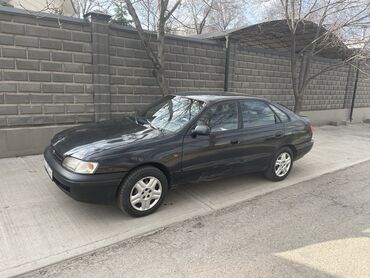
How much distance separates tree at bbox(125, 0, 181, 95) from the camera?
259 inches

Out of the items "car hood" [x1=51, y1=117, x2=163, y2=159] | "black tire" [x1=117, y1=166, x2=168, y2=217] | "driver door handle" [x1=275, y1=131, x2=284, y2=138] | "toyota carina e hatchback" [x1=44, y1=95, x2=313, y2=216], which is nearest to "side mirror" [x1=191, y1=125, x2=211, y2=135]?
"toyota carina e hatchback" [x1=44, y1=95, x2=313, y2=216]

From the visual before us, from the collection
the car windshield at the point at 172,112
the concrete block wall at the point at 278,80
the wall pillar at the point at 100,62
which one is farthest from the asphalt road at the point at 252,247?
the concrete block wall at the point at 278,80

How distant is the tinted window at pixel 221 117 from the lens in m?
4.49

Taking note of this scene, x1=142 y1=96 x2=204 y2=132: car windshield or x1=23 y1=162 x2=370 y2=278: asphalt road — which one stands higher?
x1=142 y1=96 x2=204 y2=132: car windshield

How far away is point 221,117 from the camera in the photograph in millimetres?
4664

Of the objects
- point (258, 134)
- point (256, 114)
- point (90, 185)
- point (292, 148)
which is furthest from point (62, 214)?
point (292, 148)

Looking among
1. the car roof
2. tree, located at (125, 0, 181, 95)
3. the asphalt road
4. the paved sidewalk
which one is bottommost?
the asphalt road

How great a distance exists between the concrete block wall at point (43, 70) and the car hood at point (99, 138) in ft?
6.95

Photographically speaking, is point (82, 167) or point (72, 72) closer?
point (82, 167)

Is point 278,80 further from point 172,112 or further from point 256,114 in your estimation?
point 172,112

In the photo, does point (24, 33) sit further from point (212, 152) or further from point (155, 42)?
point (212, 152)

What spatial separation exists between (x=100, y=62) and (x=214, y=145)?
3.59m

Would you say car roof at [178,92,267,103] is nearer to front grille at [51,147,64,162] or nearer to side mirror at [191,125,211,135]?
side mirror at [191,125,211,135]

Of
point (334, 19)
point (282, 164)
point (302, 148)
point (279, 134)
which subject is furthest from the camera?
point (334, 19)
